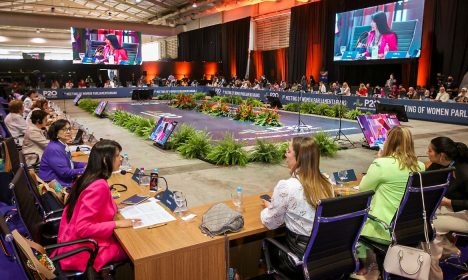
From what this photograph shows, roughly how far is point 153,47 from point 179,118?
2690cm

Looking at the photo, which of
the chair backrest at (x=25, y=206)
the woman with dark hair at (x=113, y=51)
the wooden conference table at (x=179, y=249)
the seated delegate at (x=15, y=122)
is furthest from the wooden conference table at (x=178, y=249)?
the woman with dark hair at (x=113, y=51)

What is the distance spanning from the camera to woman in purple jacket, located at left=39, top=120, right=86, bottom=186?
3621 millimetres

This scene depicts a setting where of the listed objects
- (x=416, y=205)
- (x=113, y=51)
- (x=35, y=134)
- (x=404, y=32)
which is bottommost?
(x=416, y=205)

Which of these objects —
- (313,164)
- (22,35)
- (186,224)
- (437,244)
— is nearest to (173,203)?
(186,224)

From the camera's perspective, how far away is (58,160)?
3627mm

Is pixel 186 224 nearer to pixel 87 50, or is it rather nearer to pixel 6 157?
pixel 6 157

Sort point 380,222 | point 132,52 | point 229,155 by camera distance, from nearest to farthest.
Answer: point 380,222
point 229,155
point 132,52

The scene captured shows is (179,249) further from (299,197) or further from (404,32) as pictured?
(404,32)

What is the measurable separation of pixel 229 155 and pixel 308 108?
344 inches

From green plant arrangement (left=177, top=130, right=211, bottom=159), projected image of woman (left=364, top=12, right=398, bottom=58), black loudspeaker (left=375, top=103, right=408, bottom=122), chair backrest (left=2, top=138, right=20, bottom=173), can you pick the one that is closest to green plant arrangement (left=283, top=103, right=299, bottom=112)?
projected image of woman (left=364, top=12, right=398, bottom=58)

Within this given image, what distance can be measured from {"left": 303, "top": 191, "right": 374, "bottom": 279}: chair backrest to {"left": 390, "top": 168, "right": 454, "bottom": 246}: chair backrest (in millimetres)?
440

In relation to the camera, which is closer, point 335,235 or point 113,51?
point 335,235

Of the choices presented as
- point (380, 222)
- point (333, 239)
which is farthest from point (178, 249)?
point (380, 222)

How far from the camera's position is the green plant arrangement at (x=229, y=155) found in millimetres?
6684
